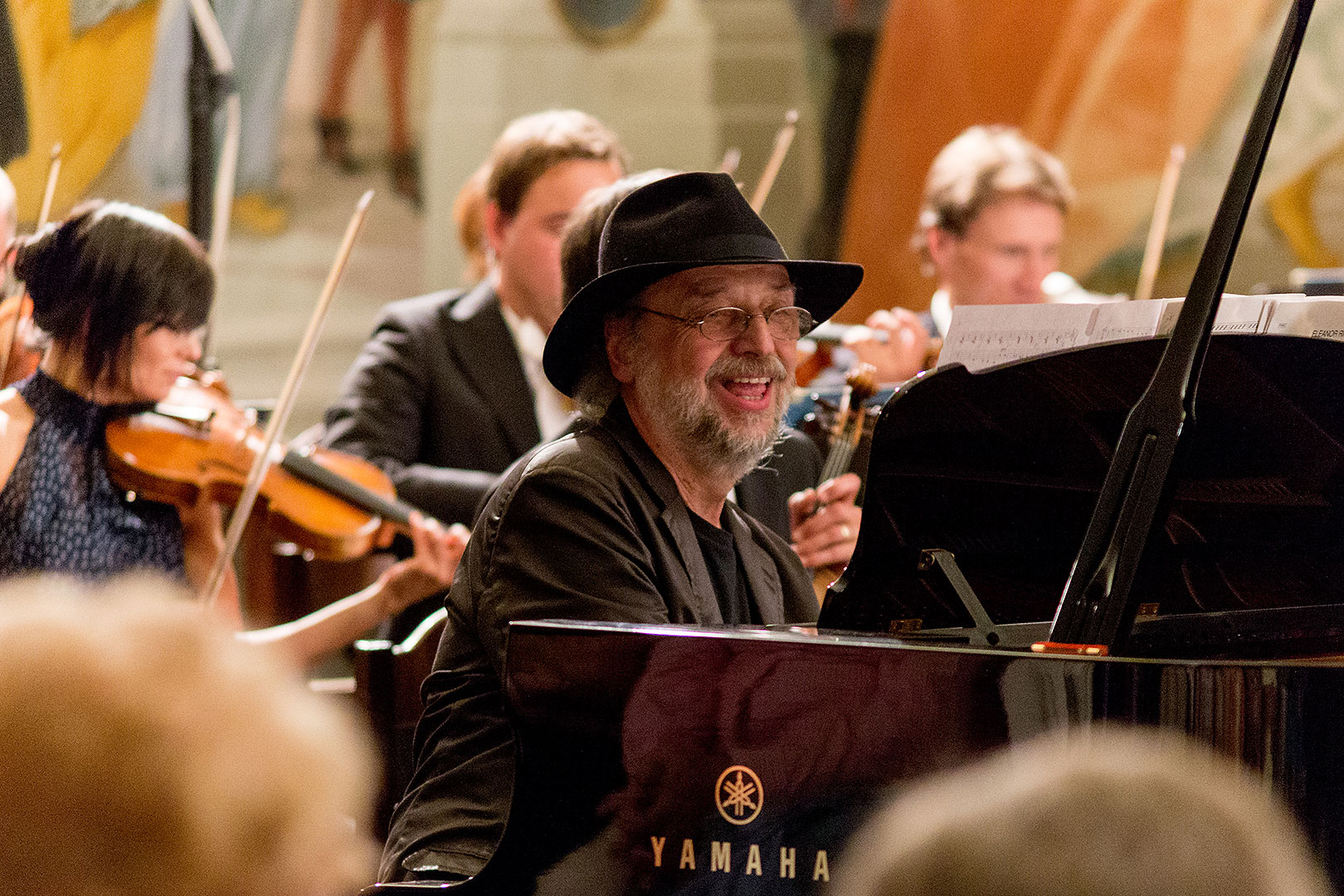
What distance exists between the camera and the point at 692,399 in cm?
217

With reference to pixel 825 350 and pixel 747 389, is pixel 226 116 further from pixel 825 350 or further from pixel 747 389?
pixel 747 389

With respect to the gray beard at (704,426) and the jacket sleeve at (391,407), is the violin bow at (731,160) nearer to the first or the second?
the jacket sleeve at (391,407)

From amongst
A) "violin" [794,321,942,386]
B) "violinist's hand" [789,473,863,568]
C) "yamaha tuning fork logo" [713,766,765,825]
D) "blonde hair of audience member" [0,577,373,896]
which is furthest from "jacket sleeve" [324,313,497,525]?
"blonde hair of audience member" [0,577,373,896]

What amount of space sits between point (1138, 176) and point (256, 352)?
3.26 metres

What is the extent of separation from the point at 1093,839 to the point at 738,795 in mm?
784

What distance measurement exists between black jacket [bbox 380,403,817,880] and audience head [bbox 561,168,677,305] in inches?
15.7

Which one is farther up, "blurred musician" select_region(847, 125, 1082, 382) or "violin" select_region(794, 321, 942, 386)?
"blurred musician" select_region(847, 125, 1082, 382)

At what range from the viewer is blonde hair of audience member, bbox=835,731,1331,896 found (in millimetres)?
653

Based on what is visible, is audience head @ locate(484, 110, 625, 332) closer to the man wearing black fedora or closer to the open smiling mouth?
the man wearing black fedora

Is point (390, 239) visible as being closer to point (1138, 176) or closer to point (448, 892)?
point (1138, 176)

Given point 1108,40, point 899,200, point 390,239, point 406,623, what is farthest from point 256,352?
point 1108,40

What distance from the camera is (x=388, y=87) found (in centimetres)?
526

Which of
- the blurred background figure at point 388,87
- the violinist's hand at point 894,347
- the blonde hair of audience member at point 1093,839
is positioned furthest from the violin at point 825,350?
the blonde hair of audience member at point 1093,839

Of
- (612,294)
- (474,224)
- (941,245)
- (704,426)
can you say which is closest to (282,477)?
(474,224)
